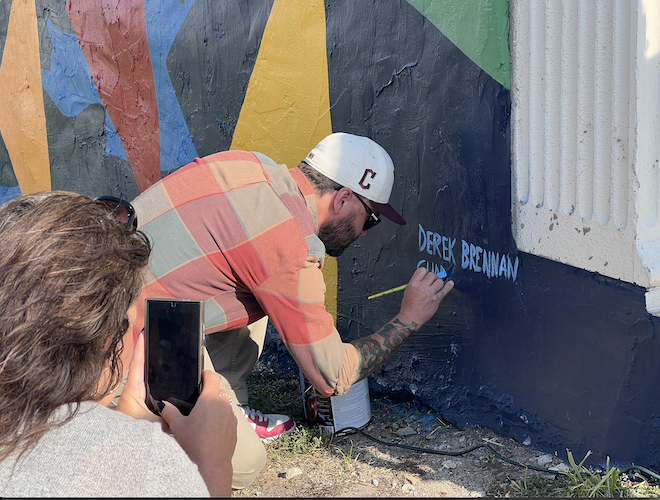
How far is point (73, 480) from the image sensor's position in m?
1.09

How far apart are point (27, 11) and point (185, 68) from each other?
245 cm

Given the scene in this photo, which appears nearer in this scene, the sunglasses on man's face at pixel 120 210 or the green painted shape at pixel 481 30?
the sunglasses on man's face at pixel 120 210

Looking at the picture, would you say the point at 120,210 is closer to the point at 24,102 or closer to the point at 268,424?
the point at 268,424

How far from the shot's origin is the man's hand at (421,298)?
253cm

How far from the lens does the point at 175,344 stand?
5.55ft

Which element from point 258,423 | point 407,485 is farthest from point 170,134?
point 407,485

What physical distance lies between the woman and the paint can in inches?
56.3

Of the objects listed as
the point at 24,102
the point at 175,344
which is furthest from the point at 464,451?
the point at 24,102

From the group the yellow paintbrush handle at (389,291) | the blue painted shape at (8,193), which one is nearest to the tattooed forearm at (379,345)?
the yellow paintbrush handle at (389,291)

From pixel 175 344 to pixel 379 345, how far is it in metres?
0.98

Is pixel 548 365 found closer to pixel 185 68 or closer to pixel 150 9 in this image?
pixel 185 68

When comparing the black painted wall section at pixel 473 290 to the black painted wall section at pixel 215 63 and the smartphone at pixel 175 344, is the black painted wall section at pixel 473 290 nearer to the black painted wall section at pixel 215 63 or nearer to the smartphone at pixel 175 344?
the black painted wall section at pixel 215 63

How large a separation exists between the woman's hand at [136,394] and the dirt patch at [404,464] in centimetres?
102

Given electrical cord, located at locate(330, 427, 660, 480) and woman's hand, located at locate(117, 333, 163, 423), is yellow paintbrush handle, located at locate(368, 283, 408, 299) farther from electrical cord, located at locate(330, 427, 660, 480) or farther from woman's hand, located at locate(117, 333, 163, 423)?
woman's hand, located at locate(117, 333, 163, 423)
